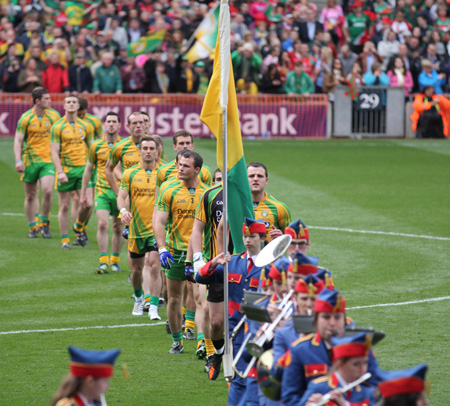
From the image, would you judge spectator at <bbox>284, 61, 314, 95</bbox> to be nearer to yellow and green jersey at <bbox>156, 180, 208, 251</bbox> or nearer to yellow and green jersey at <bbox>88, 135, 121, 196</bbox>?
yellow and green jersey at <bbox>88, 135, 121, 196</bbox>

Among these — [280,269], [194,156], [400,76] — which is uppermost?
[400,76]

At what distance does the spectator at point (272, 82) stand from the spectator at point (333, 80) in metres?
1.47

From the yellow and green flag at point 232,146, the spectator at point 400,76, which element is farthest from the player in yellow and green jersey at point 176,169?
the spectator at point 400,76

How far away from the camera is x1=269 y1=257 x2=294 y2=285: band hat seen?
7.15 metres

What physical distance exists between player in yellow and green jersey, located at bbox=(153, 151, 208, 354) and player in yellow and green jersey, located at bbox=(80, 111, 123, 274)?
378cm

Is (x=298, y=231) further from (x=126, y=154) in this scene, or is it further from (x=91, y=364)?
(x=126, y=154)

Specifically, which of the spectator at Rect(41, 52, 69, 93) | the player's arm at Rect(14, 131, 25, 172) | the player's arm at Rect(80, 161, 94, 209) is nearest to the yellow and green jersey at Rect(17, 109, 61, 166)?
the player's arm at Rect(14, 131, 25, 172)

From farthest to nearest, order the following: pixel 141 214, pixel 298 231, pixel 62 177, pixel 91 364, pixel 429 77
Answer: pixel 429 77, pixel 62 177, pixel 141 214, pixel 298 231, pixel 91 364

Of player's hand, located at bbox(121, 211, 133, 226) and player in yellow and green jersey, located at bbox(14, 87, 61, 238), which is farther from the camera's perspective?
player in yellow and green jersey, located at bbox(14, 87, 61, 238)

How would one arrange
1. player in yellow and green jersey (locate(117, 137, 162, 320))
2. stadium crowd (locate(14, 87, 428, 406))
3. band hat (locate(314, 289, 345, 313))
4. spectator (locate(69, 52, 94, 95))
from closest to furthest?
stadium crowd (locate(14, 87, 428, 406)), band hat (locate(314, 289, 345, 313)), player in yellow and green jersey (locate(117, 137, 162, 320)), spectator (locate(69, 52, 94, 95))

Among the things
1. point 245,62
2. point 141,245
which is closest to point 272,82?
point 245,62

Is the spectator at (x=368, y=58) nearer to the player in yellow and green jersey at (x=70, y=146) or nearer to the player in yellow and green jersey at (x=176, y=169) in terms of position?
the player in yellow and green jersey at (x=70, y=146)

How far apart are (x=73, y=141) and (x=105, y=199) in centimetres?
273

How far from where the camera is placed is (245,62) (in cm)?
2984
